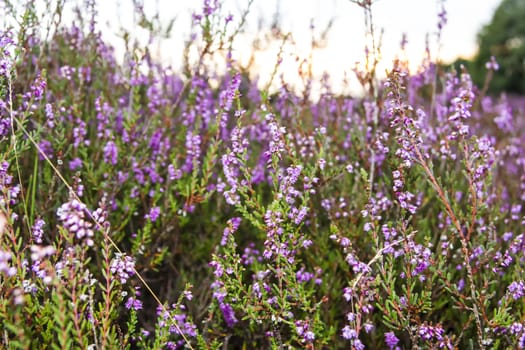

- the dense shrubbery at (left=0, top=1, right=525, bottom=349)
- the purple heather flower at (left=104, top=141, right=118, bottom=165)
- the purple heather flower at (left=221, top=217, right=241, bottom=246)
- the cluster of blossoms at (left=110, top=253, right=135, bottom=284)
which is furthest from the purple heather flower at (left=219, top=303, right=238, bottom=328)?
the purple heather flower at (left=104, top=141, right=118, bottom=165)

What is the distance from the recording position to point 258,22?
415cm

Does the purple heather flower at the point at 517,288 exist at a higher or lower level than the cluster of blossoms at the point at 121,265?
lower

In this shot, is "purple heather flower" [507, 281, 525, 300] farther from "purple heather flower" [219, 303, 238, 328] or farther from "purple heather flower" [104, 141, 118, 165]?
"purple heather flower" [104, 141, 118, 165]

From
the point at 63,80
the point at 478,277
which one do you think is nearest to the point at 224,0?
the point at 63,80

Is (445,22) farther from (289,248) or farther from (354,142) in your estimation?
(289,248)

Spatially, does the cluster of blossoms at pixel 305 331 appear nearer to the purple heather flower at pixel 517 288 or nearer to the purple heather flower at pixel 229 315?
the purple heather flower at pixel 229 315

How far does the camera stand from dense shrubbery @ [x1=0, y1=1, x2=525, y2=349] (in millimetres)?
1982

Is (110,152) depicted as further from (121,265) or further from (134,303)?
(121,265)

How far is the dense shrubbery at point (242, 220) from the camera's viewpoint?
198 centimetres

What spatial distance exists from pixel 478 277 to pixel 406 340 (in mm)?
511

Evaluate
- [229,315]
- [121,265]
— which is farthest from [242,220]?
[121,265]

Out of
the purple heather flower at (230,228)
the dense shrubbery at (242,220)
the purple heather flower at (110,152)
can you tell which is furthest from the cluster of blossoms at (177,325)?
the purple heather flower at (110,152)

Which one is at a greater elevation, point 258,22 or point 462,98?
point 258,22

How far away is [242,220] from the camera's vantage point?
10.4 ft
